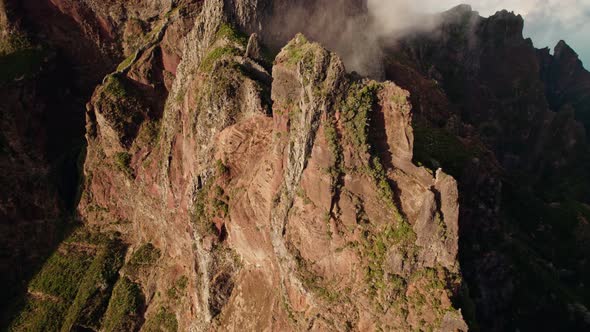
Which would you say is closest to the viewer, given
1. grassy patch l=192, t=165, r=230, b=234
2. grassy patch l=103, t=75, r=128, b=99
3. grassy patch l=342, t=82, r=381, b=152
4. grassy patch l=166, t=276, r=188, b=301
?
grassy patch l=342, t=82, r=381, b=152

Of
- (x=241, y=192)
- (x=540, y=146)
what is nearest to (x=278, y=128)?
(x=241, y=192)

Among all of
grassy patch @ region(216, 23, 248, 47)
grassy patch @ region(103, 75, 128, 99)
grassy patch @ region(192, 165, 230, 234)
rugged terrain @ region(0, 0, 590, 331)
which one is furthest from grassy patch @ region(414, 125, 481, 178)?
grassy patch @ region(103, 75, 128, 99)

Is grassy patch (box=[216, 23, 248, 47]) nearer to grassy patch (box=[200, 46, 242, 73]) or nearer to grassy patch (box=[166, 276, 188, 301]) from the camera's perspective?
grassy patch (box=[200, 46, 242, 73])

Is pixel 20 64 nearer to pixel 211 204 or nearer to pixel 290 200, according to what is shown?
pixel 211 204

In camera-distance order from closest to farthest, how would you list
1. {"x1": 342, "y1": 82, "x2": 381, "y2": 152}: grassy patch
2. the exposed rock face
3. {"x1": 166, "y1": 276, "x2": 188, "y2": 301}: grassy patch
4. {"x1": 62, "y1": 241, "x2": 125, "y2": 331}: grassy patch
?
{"x1": 342, "y1": 82, "x2": 381, "y2": 152}: grassy patch → the exposed rock face → {"x1": 166, "y1": 276, "x2": 188, "y2": 301}: grassy patch → {"x1": 62, "y1": 241, "x2": 125, "y2": 331}: grassy patch

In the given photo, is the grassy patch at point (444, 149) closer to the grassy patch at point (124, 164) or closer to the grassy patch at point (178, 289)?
the grassy patch at point (178, 289)

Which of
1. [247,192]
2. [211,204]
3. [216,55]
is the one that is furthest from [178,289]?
[216,55]

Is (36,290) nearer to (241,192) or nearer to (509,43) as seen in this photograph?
(241,192)
